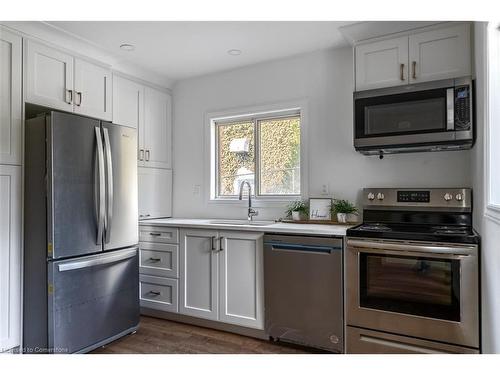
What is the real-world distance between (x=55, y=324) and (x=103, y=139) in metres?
1.26

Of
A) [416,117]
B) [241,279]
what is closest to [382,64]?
[416,117]

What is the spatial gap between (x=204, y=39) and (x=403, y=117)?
161 cm

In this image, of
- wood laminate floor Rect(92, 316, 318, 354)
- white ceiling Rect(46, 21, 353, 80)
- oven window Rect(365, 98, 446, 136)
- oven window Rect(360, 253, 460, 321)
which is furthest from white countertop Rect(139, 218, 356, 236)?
white ceiling Rect(46, 21, 353, 80)

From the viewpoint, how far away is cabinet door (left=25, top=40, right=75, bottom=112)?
2.33 meters

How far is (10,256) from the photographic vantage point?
7.12 ft

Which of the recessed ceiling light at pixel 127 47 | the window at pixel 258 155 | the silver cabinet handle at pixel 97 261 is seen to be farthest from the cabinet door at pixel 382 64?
the silver cabinet handle at pixel 97 261

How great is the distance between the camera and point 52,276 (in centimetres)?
212

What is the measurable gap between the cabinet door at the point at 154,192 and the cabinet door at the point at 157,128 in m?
0.09

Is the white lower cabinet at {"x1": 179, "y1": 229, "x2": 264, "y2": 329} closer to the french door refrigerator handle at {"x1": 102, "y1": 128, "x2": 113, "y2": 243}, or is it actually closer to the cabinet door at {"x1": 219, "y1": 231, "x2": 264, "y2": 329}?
the cabinet door at {"x1": 219, "y1": 231, "x2": 264, "y2": 329}

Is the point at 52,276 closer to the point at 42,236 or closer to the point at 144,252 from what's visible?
the point at 42,236

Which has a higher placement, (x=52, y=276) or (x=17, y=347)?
(x=52, y=276)

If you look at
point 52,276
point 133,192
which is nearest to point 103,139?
point 133,192

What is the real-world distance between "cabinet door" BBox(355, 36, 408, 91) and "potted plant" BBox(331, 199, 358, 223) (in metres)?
0.90

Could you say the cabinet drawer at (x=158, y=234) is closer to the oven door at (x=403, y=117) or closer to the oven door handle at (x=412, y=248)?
the oven door handle at (x=412, y=248)
